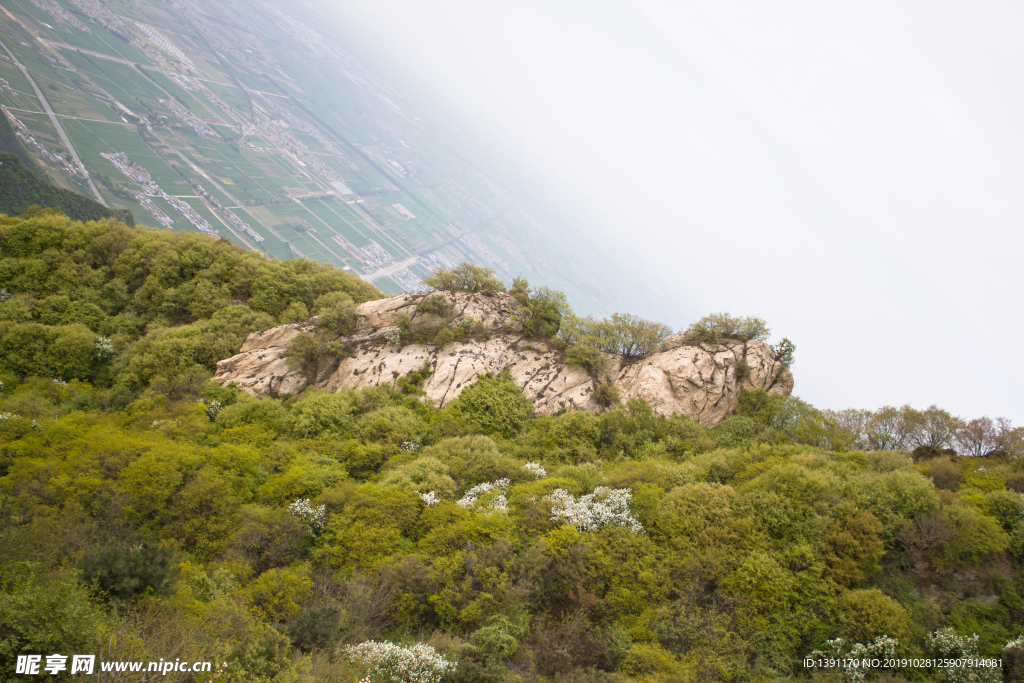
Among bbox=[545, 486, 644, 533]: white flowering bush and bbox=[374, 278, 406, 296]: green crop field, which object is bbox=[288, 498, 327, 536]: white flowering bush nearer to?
bbox=[545, 486, 644, 533]: white flowering bush

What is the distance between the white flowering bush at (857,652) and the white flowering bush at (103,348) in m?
52.8

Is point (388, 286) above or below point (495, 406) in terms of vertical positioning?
below

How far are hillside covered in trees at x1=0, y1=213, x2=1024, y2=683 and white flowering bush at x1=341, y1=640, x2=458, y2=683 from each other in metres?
0.08

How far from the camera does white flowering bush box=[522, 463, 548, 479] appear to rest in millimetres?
26044

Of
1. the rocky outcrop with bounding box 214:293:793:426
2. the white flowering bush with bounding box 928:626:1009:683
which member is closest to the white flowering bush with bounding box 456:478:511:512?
the rocky outcrop with bounding box 214:293:793:426

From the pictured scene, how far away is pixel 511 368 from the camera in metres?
37.2

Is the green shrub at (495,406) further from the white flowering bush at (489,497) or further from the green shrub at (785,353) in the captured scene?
the green shrub at (785,353)

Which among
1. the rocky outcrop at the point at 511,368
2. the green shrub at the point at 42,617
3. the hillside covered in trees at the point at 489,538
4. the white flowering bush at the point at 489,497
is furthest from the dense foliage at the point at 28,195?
the white flowering bush at the point at 489,497

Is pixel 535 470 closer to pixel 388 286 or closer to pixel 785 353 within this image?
pixel 785 353

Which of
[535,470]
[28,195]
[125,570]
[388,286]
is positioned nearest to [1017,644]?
[535,470]

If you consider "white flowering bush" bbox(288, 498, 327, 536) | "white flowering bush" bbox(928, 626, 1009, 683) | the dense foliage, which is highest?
"white flowering bush" bbox(928, 626, 1009, 683)

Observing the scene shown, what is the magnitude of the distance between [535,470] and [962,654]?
63.1ft

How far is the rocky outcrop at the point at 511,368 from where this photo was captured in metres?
34.1

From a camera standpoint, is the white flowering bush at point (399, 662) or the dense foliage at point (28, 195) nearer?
the white flowering bush at point (399, 662)
